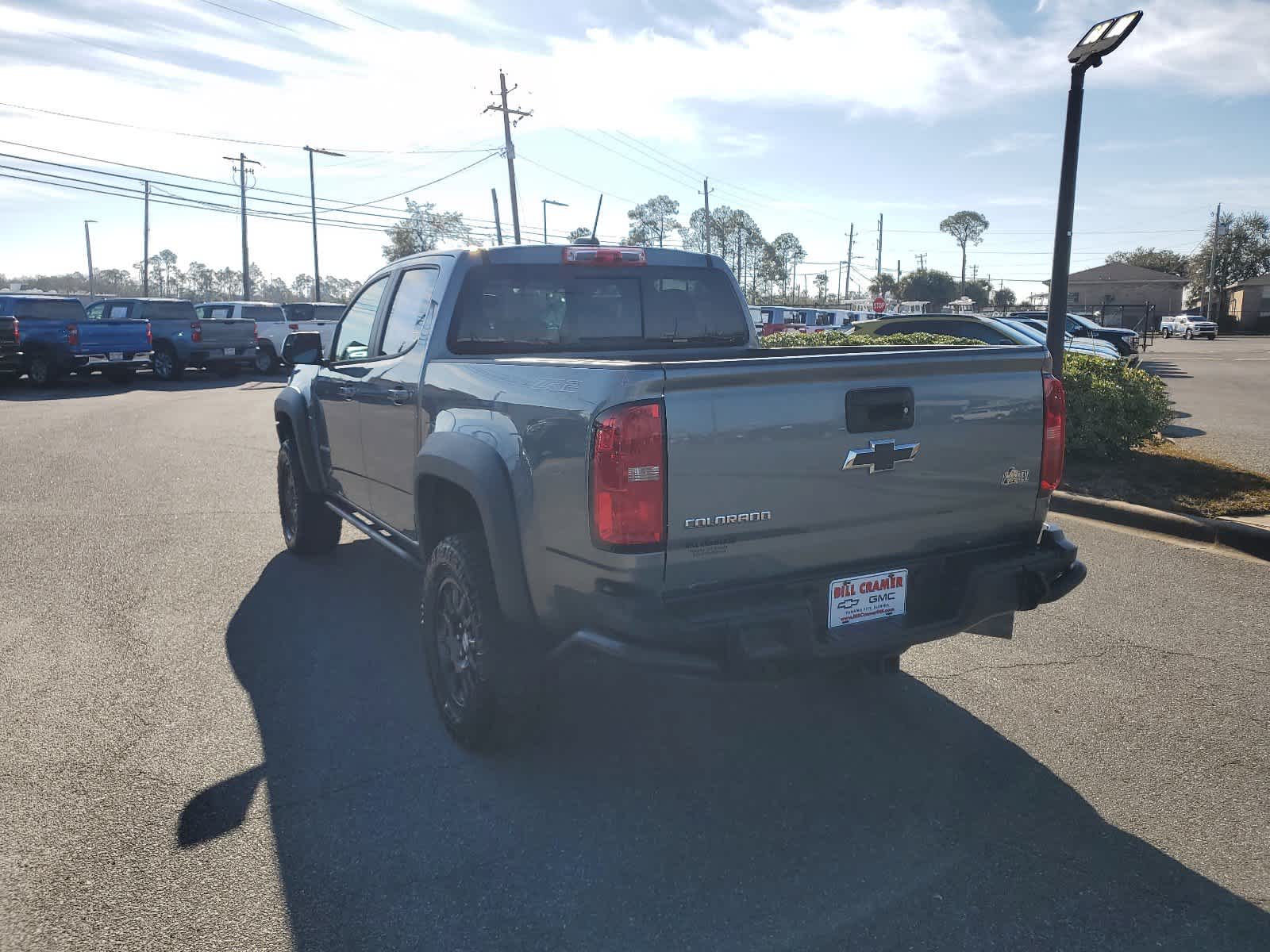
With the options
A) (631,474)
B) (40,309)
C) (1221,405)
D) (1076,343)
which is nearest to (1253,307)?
(1076,343)

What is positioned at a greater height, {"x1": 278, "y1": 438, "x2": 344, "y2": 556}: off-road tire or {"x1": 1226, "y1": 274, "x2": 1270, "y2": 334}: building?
{"x1": 1226, "y1": 274, "x2": 1270, "y2": 334}: building

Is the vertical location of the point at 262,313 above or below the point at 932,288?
below

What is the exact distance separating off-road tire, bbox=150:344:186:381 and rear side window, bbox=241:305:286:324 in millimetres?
3024

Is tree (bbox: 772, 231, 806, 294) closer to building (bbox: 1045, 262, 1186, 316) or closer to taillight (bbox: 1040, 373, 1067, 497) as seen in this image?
building (bbox: 1045, 262, 1186, 316)

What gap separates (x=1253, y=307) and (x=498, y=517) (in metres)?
86.8

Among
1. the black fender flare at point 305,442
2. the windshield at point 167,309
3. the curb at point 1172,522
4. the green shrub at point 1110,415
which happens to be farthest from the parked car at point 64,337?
the curb at point 1172,522

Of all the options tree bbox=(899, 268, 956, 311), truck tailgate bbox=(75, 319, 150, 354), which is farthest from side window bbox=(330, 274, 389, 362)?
tree bbox=(899, 268, 956, 311)

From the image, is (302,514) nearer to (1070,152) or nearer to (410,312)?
(410,312)

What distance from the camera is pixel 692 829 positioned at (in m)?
3.15

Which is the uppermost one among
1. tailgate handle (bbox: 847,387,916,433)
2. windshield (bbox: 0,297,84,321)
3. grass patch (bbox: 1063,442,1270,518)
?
windshield (bbox: 0,297,84,321)

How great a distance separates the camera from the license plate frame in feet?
10.4

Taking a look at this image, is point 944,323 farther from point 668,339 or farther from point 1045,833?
point 1045,833

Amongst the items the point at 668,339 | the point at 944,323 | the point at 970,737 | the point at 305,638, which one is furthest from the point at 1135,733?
the point at 944,323

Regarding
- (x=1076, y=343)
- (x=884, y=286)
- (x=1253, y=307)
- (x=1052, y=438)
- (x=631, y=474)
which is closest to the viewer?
(x=631, y=474)
